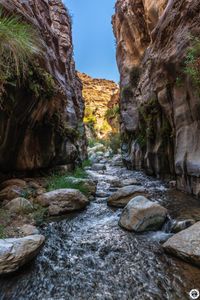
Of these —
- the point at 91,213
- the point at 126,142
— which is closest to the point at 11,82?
the point at 91,213

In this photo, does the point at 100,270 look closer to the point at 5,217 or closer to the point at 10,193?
the point at 5,217

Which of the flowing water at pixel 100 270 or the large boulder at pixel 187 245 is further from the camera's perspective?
the large boulder at pixel 187 245

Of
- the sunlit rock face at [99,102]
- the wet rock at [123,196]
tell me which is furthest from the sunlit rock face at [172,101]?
the sunlit rock face at [99,102]

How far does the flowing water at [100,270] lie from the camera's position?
285cm

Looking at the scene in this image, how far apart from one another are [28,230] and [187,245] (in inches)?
117

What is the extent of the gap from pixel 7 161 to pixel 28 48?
373 centimetres

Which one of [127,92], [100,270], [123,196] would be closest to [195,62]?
[123,196]

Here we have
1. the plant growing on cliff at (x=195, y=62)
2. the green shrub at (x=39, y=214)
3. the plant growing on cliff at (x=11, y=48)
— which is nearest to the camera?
the plant growing on cliff at (x=11, y=48)

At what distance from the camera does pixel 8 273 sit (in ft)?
10.0

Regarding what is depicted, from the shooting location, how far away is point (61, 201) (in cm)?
593

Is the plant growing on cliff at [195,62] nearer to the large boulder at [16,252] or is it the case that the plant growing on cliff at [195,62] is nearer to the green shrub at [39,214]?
the green shrub at [39,214]

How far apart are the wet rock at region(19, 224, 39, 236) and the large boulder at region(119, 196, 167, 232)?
189cm

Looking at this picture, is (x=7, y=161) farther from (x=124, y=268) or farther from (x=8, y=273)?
(x=124, y=268)

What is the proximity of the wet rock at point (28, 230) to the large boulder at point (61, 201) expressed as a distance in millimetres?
1086
